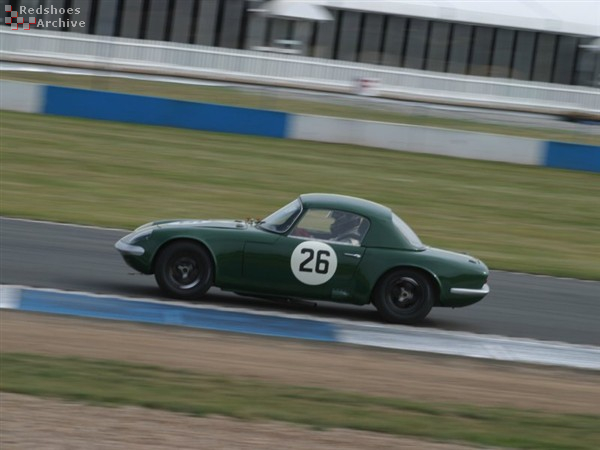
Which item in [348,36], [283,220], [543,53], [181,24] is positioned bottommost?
[283,220]

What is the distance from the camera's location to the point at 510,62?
38.9 metres

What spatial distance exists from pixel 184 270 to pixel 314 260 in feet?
4.08

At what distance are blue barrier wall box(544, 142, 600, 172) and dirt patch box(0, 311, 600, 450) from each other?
13771 millimetres

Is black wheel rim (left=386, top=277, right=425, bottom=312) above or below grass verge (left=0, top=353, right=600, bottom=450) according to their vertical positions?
above

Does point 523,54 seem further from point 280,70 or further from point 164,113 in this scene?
point 164,113

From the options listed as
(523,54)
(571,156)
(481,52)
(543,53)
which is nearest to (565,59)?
(543,53)

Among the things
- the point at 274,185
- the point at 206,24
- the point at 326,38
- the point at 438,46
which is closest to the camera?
the point at 274,185

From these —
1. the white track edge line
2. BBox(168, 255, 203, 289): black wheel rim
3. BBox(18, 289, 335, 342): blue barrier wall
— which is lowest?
BBox(18, 289, 335, 342): blue barrier wall

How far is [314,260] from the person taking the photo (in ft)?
29.7

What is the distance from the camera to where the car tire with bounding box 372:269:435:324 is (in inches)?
367

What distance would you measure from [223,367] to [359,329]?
202 cm

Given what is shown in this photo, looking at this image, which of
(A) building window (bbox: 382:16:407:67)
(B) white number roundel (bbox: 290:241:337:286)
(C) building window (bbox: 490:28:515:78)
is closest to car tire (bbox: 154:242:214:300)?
(B) white number roundel (bbox: 290:241:337:286)

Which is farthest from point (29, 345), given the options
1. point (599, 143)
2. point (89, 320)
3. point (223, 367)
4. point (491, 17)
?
point (491, 17)

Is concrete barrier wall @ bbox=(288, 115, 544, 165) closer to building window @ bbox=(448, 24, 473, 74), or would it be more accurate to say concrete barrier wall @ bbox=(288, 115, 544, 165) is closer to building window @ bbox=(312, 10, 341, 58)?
building window @ bbox=(312, 10, 341, 58)
